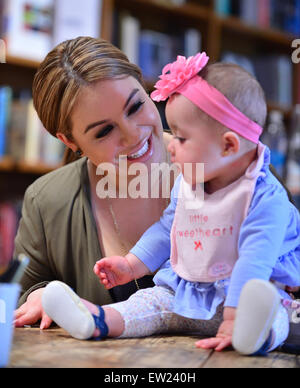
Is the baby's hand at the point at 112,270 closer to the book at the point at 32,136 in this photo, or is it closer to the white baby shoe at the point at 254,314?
the white baby shoe at the point at 254,314

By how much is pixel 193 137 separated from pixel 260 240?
0.60ft

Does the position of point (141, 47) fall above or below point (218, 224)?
above

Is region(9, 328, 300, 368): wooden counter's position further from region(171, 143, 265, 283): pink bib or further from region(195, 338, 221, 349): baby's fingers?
region(171, 143, 265, 283): pink bib

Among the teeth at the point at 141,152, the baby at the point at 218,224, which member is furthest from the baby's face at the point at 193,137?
the teeth at the point at 141,152

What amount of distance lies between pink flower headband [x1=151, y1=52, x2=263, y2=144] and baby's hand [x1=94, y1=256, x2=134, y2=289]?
300 mm

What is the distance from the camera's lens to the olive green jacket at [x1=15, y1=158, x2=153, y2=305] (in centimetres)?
126

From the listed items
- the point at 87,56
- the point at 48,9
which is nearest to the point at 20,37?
the point at 48,9

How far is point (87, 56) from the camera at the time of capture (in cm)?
111

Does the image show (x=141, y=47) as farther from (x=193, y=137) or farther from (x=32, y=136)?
(x=193, y=137)

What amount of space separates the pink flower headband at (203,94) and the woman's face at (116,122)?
0.21 m

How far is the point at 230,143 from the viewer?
33.3 inches

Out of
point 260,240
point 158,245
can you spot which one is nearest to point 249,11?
point 158,245

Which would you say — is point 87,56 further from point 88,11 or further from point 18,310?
point 88,11
